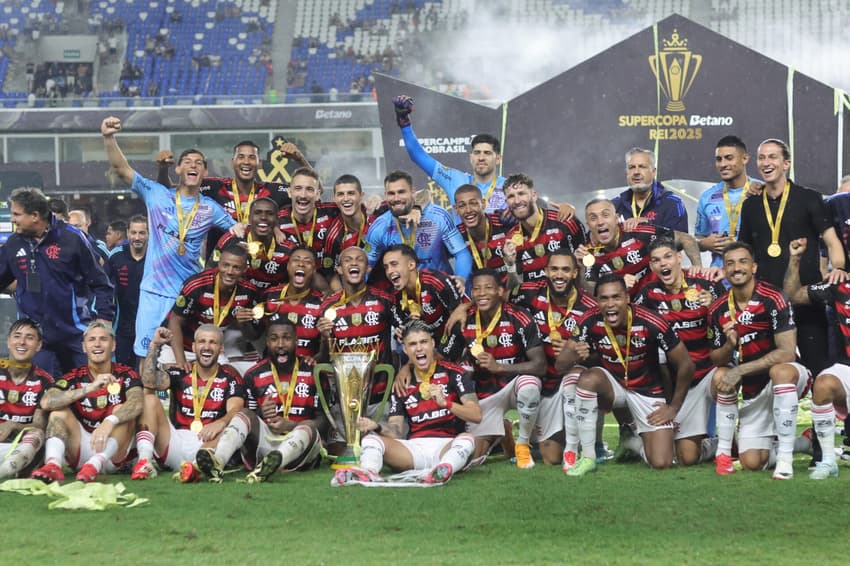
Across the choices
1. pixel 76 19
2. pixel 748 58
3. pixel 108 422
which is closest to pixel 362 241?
pixel 108 422

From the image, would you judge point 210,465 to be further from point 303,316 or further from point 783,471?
point 783,471

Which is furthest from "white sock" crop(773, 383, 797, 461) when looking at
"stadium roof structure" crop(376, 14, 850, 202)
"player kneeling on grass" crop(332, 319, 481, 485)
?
"stadium roof structure" crop(376, 14, 850, 202)

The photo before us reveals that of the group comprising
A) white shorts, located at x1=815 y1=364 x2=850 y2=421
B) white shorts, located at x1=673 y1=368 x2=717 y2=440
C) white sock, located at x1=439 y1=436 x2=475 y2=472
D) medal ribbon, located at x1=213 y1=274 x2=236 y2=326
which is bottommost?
white sock, located at x1=439 y1=436 x2=475 y2=472

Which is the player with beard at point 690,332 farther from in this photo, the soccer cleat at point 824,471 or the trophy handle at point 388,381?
the trophy handle at point 388,381

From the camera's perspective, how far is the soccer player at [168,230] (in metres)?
7.10

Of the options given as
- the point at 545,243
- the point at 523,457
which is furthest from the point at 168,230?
the point at 523,457

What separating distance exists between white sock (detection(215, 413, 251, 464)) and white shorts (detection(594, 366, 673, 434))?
6.30 ft

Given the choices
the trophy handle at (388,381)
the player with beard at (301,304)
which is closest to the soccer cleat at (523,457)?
the trophy handle at (388,381)

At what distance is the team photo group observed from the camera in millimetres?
5855

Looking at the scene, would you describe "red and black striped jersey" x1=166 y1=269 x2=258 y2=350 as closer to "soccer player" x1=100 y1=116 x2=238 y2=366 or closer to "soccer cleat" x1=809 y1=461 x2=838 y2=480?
"soccer player" x1=100 y1=116 x2=238 y2=366

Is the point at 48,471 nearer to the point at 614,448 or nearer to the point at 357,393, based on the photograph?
the point at 357,393

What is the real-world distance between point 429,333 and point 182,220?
1.89 m

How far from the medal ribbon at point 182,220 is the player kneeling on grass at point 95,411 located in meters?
1.13

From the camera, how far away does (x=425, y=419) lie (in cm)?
601
